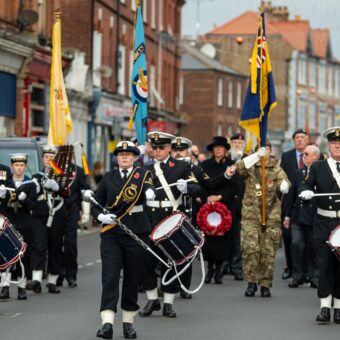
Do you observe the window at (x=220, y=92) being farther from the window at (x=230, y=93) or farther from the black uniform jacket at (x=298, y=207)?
the black uniform jacket at (x=298, y=207)

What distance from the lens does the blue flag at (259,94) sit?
55.6 feet

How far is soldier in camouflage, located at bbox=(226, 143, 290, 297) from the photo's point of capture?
1611cm

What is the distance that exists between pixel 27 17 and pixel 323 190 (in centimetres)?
2197

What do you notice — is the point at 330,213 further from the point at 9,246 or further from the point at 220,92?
the point at 220,92

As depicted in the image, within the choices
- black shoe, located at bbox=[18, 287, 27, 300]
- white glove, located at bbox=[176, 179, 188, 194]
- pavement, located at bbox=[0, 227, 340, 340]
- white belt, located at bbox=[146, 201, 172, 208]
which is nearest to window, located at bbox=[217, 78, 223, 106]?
pavement, located at bbox=[0, 227, 340, 340]

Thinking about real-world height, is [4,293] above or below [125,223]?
below

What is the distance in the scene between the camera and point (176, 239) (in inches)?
522

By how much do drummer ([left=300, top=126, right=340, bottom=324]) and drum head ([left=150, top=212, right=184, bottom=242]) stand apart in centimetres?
130

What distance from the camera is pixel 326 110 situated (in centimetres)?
10919

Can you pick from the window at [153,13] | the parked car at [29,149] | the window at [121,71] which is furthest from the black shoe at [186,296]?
the window at [153,13]

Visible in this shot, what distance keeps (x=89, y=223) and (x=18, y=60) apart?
481 centimetres

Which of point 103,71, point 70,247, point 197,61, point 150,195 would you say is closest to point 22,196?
point 70,247

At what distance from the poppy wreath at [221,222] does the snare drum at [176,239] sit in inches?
193

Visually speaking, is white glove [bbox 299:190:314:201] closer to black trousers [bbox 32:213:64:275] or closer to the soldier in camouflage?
the soldier in camouflage
